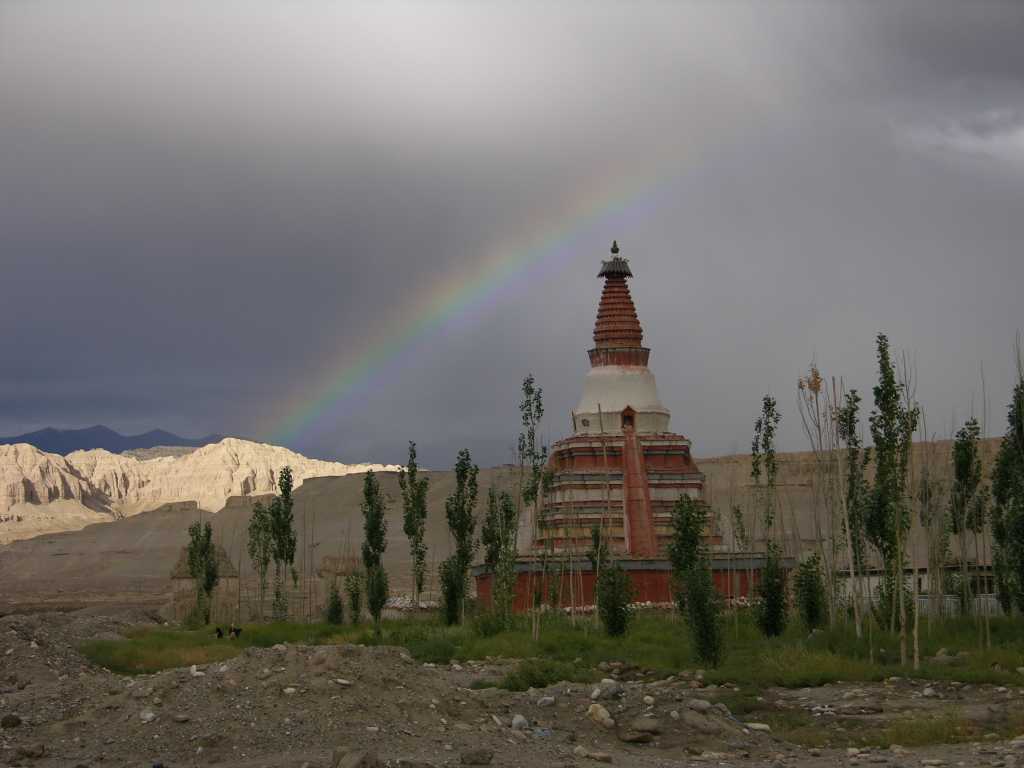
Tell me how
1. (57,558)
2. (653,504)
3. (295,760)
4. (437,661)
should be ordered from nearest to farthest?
(295,760)
(437,661)
(653,504)
(57,558)

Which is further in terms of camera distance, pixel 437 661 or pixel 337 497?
pixel 337 497

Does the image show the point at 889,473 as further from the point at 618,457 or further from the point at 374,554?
the point at 618,457

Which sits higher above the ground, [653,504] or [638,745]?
[653,504]

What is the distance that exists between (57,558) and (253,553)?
88.2 meters

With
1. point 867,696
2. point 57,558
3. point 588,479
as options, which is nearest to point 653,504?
point 588,479

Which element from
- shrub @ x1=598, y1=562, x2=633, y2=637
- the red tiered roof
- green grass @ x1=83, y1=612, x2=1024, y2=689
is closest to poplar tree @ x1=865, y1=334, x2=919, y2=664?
green grass @ x1=83, y1=612, x2=1024, y2=689

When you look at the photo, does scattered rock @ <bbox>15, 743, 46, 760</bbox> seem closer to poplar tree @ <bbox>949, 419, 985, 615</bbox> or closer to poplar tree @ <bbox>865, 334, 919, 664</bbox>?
poplar tree @ <bbox>865, 334, 919, 664</bbox>

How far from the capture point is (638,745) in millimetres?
20766

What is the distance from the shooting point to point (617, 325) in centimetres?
6619

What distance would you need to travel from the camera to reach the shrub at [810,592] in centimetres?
3453

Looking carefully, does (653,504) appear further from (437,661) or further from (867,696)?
(867,696)

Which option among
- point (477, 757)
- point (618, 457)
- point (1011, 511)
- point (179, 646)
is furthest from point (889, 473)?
point (618, 457)

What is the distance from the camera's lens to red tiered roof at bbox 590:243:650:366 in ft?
214

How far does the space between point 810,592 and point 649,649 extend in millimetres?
5249
